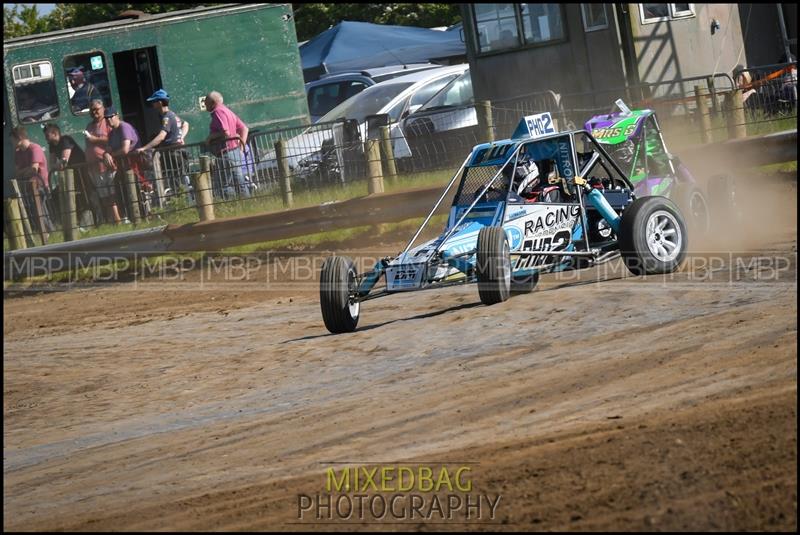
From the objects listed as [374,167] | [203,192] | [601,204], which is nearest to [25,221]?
[203,192]

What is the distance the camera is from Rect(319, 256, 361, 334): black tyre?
955cm

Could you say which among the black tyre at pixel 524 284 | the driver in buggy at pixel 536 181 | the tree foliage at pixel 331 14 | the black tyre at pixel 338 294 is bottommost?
the black tyre at pixel 524 284

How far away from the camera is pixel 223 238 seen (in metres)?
14.9

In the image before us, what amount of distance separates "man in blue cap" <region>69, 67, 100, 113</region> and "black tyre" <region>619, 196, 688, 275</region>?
11.3 m

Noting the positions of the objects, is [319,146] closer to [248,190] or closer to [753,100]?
[248,190]

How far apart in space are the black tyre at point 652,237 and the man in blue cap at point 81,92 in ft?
36.9

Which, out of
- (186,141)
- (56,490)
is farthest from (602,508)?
(186,141)

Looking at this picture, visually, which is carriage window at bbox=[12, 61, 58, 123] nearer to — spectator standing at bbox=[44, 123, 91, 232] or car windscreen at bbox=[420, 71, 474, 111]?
spectator standing at bbox=[44, 123, 91, 232]

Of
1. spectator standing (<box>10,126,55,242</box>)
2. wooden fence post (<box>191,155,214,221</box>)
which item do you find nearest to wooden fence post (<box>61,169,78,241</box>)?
spectator standing (<box>10,126,55,242</box>)

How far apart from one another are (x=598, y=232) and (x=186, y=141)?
10.0 meters

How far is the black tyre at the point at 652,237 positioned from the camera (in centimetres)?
966

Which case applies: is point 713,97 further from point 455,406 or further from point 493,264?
point 455,406

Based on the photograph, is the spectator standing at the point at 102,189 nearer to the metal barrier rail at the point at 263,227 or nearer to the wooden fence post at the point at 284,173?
the metal barrier rail at the point at 263,227

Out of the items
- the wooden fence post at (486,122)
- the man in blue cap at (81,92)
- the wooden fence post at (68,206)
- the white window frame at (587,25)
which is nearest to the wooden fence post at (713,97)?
the wooden fence post at (486,122)
